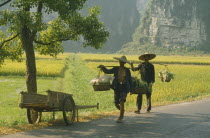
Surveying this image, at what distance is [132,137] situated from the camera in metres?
8.07

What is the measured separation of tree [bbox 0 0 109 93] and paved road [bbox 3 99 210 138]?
2.72 metres

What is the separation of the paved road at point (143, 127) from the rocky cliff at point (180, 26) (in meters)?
146

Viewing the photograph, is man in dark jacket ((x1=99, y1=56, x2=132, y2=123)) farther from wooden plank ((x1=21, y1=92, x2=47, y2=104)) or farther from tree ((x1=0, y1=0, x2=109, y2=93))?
wooden plank ((x1=21, y1=92, x2=47, y2=104))

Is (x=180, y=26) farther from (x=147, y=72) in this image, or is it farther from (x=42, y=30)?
(x=42, y=30)

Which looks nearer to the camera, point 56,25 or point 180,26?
point 56,25

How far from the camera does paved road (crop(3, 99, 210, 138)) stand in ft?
27.4

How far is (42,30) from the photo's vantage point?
11.5 metres

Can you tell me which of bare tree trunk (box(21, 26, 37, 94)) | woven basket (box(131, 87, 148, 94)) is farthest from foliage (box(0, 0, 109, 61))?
woven basket (box(131, 87, 148, 94))

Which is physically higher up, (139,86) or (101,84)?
(101,84)

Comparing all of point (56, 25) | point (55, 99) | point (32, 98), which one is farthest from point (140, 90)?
point (32, 98)

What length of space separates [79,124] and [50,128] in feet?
3.28

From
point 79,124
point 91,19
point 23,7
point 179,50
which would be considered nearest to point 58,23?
point 91,19

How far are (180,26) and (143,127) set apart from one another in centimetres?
16026

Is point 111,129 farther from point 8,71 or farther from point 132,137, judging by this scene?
point 8,71
